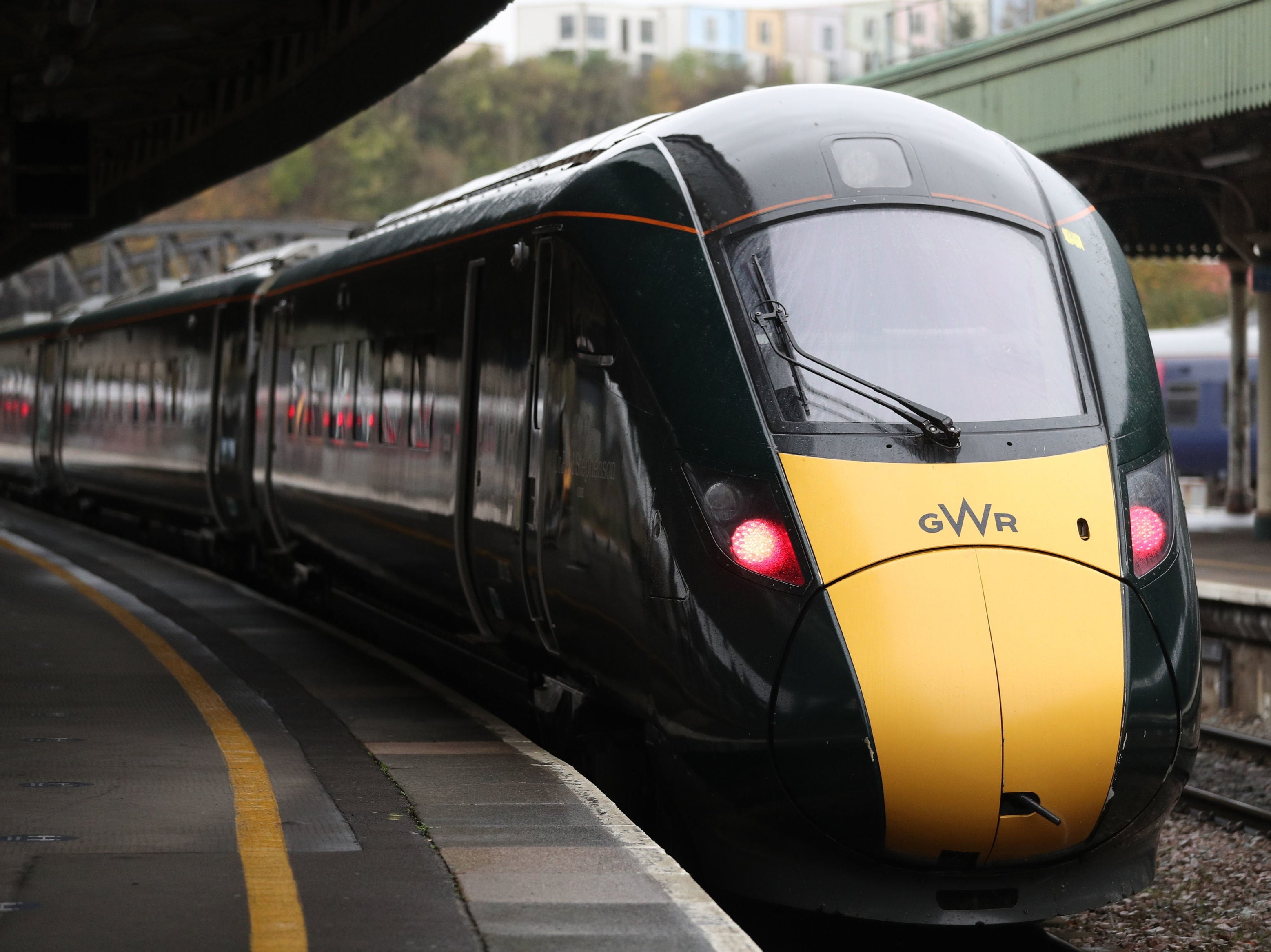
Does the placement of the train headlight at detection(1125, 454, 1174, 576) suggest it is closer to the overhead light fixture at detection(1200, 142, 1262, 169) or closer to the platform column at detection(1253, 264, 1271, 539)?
the overhead light fixture at detection(1200, 142, 1262, 169)

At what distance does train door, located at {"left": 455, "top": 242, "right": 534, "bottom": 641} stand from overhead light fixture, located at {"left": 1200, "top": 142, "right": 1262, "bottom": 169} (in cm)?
1219

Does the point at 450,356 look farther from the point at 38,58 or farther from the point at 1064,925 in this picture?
the point at 38,58

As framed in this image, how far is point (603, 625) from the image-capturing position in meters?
6.61

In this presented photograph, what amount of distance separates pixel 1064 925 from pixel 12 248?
2445 centimetres

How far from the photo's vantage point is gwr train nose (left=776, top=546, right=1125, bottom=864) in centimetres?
541

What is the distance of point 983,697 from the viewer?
5414 millimetres

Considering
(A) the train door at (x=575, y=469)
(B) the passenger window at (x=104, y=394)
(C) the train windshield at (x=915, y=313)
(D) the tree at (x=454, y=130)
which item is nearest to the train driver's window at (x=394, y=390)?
(A) the train door at (x=575, y=469)

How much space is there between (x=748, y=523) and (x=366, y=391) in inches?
220

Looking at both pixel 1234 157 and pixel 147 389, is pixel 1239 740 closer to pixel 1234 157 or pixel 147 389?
pixel 1234 157

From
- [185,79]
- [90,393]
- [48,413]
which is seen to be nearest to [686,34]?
[48,413]

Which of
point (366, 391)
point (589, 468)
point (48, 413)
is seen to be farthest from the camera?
point (48, 413)

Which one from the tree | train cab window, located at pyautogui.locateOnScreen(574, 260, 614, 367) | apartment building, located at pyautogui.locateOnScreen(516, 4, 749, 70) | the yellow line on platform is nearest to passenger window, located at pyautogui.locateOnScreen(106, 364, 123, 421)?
the yellow line on platform

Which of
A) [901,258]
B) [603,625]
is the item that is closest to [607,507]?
[603,625]

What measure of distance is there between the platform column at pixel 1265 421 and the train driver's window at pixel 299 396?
43.4 feet
